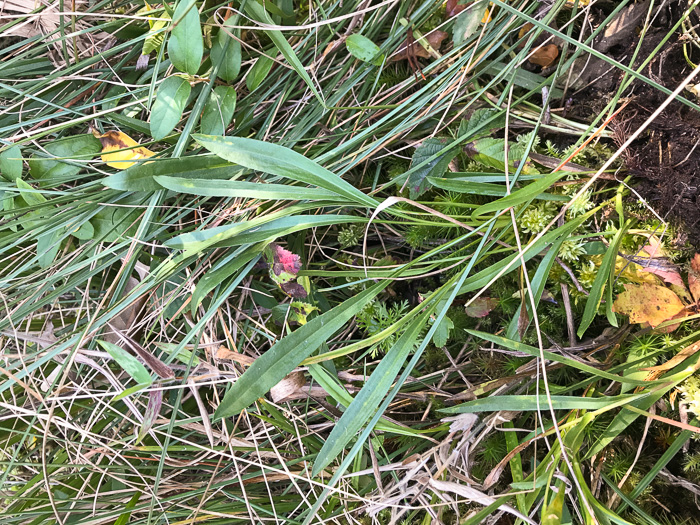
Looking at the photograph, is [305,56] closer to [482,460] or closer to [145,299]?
[145,299]

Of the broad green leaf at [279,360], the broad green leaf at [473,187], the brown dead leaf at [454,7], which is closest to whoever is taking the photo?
the broad green leaf at [279,360]

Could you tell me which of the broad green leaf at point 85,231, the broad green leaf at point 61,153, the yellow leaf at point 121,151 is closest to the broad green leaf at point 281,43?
the yellow leaf at point 121,151

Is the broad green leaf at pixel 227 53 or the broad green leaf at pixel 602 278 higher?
the broad green leaf at pixel 227 53

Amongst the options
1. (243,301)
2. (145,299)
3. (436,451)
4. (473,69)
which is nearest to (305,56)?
(473,69)

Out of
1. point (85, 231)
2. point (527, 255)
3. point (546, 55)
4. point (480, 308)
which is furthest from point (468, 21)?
point (85, 231)

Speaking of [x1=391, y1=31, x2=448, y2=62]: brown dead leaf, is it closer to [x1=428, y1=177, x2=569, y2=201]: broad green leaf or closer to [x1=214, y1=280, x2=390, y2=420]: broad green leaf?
[x1=428, y1=177, x2=569, y2=201]: broad green leaf

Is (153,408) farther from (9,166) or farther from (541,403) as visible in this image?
(541,403)

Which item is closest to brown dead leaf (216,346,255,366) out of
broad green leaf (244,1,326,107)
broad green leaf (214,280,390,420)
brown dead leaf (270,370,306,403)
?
brown dead leaf (270,370,306,403)

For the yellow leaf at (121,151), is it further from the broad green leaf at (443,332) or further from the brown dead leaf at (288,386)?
the broad green leaf at (443,332)
